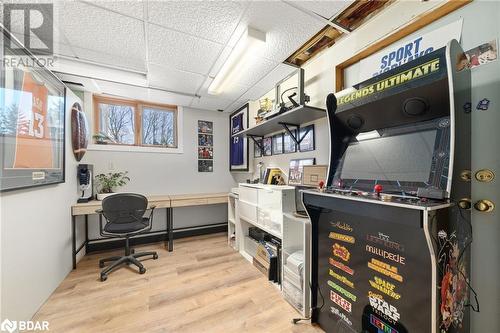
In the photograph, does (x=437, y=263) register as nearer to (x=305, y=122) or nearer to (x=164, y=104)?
(x=305, y=122)

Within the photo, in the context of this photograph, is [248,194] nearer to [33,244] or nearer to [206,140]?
[206,140]

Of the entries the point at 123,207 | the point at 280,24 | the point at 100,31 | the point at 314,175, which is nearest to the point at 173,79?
the point at 100,31

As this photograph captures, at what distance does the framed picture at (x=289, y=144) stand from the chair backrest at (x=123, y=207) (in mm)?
1880

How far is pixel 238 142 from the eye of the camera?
12.2 feet

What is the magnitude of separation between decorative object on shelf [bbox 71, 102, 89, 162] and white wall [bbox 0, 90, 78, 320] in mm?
111

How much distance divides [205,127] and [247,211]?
1.96 meters

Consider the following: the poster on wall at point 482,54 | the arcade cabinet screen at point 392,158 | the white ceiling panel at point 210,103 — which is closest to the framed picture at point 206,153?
the white ceiling panel at point 210,103

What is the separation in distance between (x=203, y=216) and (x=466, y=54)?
3734mm

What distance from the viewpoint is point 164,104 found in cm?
354

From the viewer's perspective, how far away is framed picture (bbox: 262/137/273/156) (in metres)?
2.98

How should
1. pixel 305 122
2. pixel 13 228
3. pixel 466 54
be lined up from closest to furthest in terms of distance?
pixel 466 54, pixel 13 228, pixel 305 122

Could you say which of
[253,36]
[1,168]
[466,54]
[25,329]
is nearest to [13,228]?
[1,168]

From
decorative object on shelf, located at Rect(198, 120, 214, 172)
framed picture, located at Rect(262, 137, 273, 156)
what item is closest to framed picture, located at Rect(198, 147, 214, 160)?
decorative object on shelf, located at Rect(198, 120, 214, 172)

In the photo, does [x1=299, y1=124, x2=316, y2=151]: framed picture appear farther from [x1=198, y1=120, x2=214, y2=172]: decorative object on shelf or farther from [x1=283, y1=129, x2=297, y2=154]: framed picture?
[x1=198, y1=120, x2=214, y2=172]: decorative object on shelf
